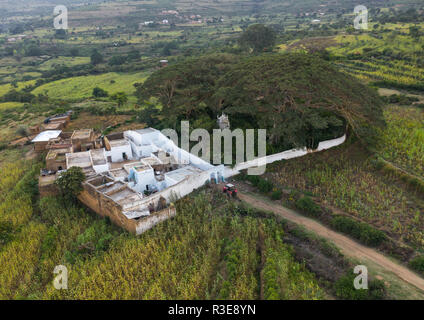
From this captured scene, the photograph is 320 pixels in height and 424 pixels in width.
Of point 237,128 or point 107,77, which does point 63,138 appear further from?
point 107,77

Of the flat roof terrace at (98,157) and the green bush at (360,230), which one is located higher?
the flat roof terrace at (98,157)

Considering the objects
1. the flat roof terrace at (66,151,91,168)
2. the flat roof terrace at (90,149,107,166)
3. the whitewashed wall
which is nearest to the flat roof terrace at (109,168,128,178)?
the flat roof terrace at (90,149,107,166)

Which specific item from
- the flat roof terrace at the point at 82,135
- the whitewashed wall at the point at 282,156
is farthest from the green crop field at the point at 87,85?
the whitewashed wall at the point at 282,156

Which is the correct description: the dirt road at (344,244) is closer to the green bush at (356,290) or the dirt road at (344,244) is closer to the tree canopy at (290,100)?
the green bush at (356,290)

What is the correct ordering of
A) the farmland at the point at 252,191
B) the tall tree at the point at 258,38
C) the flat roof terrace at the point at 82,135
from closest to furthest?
1. the farmland at the point at 252,191
2. the flat roof terrace at the point at 82,135
3. the tall tree at the point at 258,38

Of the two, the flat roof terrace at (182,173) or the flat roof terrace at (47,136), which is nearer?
the flat roof terrace at (182,173)

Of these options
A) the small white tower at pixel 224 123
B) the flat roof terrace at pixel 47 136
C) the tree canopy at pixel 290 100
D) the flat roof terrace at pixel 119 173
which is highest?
the tree canopy at pixel 290 100
